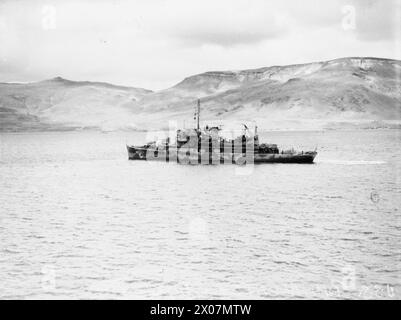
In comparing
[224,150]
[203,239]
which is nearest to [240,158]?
[224,150]

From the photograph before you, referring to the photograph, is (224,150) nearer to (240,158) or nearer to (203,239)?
(240,158)

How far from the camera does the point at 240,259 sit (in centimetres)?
3494

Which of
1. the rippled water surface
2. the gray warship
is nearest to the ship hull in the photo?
the gray warship

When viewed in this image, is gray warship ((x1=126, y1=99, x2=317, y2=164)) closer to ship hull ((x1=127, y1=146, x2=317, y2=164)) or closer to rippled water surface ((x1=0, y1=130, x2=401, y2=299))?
ship hull ((x1=127, y1=146, x2=317, y2=164))

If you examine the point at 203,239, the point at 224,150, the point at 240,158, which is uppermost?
the point at 224,150

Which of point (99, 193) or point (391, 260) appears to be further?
point (99, 193)

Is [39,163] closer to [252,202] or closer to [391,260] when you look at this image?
[252,202]

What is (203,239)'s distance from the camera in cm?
4094

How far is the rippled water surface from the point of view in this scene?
30.0 metres

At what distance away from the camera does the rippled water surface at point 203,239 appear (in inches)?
1181

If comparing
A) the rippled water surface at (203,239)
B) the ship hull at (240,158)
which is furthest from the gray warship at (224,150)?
the rippled water surface at (203,239)
